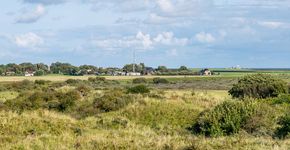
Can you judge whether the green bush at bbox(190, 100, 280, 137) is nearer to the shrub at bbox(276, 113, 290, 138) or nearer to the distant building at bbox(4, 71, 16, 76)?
the shrub at bbox(276, 113, 290, 138)

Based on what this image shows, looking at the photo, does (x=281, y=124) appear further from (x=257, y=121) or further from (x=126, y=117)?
(x=126, y=117)

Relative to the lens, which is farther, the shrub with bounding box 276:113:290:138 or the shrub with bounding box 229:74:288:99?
the shrub with bounding box 229:74:288:99

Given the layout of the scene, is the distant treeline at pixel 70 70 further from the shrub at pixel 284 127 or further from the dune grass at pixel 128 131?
the shrub at pixel 284 127

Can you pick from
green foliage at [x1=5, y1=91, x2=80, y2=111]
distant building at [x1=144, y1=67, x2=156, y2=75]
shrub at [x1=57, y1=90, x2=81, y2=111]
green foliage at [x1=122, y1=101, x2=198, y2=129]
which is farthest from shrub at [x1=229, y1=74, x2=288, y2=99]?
distant building at [x1=144, y1=67, x2=156, y2=75]

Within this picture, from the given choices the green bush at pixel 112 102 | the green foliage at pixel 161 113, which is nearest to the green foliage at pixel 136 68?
the green bush at pixel 112 102

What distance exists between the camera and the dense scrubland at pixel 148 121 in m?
17.8

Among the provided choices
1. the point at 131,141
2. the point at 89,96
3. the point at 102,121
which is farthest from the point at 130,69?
the point at 131,141

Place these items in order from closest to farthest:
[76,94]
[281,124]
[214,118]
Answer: [281,124] → [214,118] → [76,94]

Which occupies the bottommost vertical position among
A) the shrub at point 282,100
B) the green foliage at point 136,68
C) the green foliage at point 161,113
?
the green foliage at point 161,113

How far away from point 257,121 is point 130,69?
153 metres

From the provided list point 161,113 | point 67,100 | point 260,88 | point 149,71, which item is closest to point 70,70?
point 149,71

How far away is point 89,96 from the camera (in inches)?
1843

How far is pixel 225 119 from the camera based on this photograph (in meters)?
27.0

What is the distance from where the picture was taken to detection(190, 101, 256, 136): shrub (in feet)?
87.6
